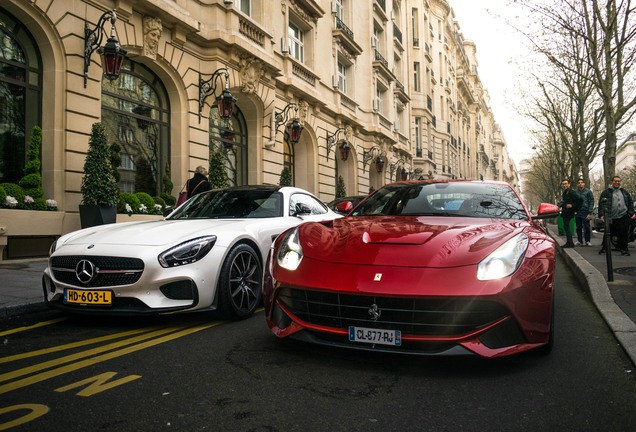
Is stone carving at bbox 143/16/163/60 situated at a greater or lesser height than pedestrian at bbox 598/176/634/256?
greater

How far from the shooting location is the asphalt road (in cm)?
240

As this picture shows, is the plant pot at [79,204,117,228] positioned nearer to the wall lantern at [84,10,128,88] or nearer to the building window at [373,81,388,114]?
the wall lantern at [84,10,128,88]

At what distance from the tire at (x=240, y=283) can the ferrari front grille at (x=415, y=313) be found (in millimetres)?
1574

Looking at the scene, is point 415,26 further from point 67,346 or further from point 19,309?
point 67,346

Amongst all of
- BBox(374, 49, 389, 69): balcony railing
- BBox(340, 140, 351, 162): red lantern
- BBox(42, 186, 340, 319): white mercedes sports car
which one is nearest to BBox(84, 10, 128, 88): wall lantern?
BBox(42, 186, 340, 319): white mercedes sports car

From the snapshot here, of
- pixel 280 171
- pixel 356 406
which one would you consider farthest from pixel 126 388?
pixel 280 171

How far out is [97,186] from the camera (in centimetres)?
938

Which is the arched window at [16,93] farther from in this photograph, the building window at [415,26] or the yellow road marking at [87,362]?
the building window at [415,26]

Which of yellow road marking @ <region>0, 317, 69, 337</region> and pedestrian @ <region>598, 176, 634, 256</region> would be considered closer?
yellow road marking @ <region>0, 317, 69, 337</region>

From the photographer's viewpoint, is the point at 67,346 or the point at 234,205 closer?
the point at 67,346

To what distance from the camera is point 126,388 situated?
283cm

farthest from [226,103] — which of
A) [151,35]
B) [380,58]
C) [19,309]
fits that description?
[380,58]

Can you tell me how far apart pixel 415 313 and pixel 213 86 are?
1218cm

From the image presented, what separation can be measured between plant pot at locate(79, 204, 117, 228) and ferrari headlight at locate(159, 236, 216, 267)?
5.70 meters
